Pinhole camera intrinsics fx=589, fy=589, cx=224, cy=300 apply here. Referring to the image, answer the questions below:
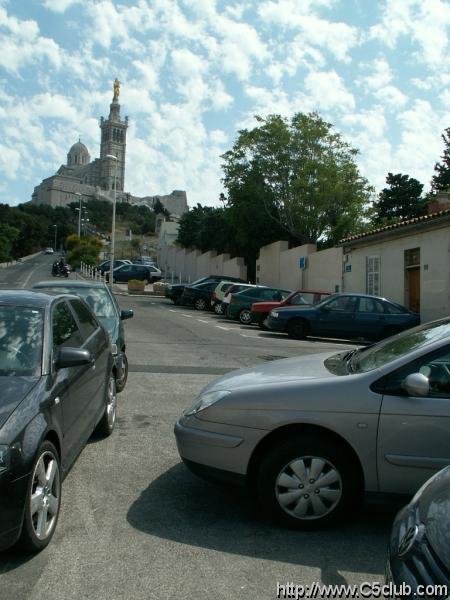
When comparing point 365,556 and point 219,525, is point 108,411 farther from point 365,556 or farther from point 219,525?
point 365,556

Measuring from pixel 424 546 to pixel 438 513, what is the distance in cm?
17

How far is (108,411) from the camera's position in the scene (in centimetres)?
589

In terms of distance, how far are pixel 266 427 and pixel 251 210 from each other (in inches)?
1240

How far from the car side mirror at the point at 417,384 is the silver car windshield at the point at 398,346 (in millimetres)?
376

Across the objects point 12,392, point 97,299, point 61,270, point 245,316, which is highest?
point 61,270

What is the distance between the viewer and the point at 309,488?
3773 mm

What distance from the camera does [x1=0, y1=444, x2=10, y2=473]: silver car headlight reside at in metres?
3.01

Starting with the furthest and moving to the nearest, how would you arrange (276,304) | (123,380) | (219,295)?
(219,295) → (276,304) → (123,380)

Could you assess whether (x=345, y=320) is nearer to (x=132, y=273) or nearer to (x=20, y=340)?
(x=20, y=340)

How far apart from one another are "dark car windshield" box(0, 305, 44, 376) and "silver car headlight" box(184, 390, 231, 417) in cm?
109

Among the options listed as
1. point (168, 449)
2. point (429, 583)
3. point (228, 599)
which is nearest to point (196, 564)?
point (228, 599)

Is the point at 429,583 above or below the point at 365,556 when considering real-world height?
above

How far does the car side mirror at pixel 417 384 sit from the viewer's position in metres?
3.53

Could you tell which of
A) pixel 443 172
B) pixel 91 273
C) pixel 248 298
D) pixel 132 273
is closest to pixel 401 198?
pixel 443 172
